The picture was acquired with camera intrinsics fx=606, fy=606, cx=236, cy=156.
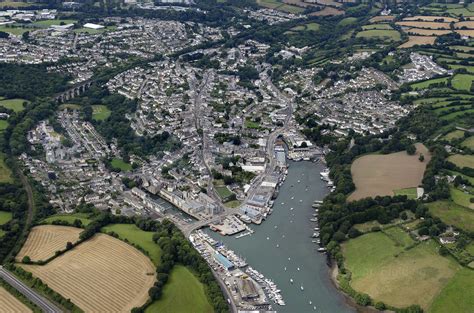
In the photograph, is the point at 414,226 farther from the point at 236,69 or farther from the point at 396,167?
the point at 236,69

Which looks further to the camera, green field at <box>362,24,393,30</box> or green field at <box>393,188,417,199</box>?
green field at <box>362,24,393,30</box>

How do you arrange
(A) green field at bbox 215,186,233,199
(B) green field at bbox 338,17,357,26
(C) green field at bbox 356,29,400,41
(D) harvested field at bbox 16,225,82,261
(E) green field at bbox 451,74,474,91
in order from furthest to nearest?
(B) green field at bbox 338,17,357,26
(C) green field at bbox 356,29,400,41
(E) green field at bbox 451,74,474,91
(A) green field at bbox 215,186,233,199
(D) harvested field at bbox 16,225,82,261

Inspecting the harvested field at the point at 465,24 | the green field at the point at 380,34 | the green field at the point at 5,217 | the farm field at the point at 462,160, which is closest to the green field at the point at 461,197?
the farm field at the point at 462,160

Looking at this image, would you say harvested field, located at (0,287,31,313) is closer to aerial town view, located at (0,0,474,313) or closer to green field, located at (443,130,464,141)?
aerial town view, located at (0,0,474,313)

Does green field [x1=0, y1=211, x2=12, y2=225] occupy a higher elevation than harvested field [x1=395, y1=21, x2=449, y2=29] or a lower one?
lower

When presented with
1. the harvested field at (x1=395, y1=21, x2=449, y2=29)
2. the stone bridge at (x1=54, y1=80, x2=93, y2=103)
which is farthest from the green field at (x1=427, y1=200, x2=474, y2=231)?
the harvested field at (x1=395, y1=21, x2=449, y2=29)

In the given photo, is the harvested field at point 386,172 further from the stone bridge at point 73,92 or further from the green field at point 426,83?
the stone bridge at point 73,92

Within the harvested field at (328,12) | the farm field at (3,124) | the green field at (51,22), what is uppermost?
the green field at (51,22)
